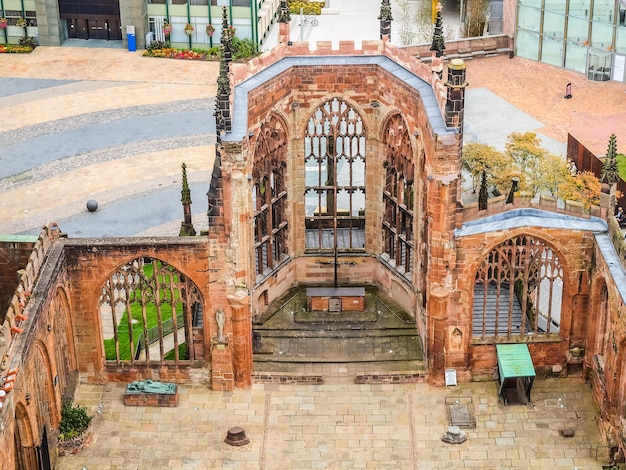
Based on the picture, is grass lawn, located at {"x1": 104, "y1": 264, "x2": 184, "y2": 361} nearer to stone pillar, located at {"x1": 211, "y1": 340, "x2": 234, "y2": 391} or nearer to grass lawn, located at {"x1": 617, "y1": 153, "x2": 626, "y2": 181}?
stone pillar, located at {"x1": 211, "y1": 340, "x2": 234, "y2": 391}

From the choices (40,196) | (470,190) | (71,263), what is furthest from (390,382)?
(40,196)

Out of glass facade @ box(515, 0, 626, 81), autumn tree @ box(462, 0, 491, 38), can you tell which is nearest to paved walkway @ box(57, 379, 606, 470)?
glass facade @ box(515, 0, 626, 81)

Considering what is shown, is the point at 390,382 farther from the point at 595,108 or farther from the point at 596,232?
the point at 595,108

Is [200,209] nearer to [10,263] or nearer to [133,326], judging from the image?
[133,326]

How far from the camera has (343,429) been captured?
7538cm

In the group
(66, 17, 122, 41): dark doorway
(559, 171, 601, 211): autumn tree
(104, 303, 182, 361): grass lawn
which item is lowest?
(104, 303, 182, 361): grass lawn

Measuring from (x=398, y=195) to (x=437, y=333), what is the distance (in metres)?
10.4

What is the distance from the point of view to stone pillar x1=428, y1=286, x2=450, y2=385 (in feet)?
250

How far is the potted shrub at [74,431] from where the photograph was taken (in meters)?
73.4

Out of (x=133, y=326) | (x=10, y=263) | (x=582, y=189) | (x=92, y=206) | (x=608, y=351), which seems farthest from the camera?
→ (x=92, y=206)

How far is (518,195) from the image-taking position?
246 ft

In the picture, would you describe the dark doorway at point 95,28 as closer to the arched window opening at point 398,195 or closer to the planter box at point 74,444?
the arched window opening at point 398,195

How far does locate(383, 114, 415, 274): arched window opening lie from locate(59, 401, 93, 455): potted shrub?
2204cm

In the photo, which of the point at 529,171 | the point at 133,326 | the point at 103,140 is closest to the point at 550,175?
the point at 529,171
